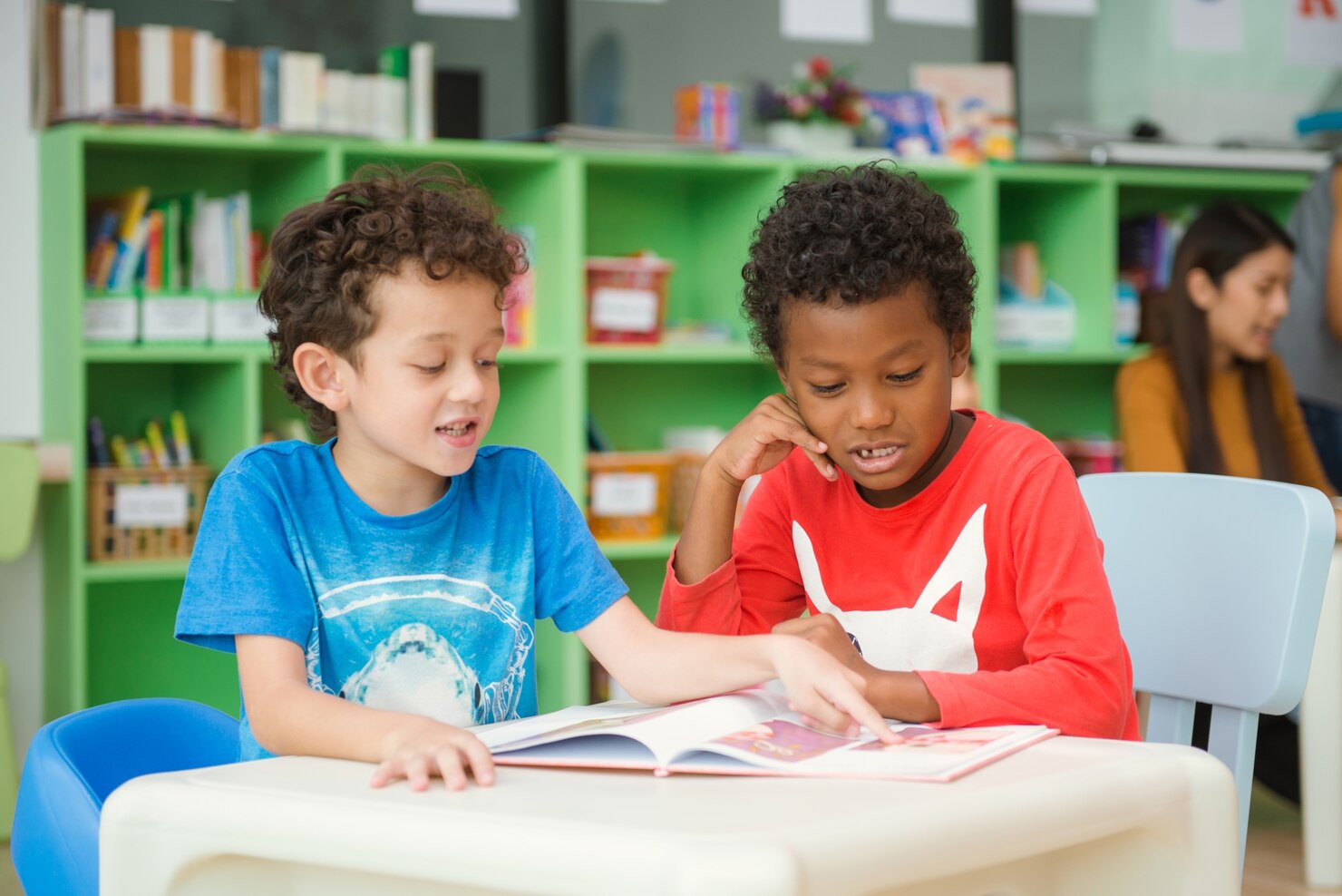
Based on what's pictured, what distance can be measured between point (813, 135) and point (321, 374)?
2459 millimetres

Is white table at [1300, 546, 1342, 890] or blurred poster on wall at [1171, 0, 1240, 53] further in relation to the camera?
blurred poster on wall at [1171, 0, 1240, 53]

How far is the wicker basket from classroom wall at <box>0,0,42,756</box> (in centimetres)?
32

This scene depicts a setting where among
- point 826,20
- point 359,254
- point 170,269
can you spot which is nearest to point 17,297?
point 170,269

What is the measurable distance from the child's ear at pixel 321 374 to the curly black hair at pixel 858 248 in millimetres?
392

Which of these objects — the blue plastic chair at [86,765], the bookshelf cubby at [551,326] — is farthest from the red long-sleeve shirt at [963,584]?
the bookshelf cubby at [551,326]

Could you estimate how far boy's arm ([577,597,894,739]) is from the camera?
0.94 meters

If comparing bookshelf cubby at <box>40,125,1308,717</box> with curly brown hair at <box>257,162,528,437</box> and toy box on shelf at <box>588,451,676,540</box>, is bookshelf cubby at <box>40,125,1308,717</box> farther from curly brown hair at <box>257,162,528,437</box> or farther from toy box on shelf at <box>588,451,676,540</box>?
curly brown hair at <box>257,162,528,437</box>

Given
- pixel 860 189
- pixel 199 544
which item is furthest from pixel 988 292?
pixel 199 544

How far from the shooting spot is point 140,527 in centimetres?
292

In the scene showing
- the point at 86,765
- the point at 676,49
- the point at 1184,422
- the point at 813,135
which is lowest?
the point at 86,765

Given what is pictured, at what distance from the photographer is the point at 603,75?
3.64 m

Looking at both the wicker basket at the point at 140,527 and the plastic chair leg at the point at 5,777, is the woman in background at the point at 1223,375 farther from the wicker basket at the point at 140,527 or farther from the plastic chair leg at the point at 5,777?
the plastic chair leg at the point at 5,777

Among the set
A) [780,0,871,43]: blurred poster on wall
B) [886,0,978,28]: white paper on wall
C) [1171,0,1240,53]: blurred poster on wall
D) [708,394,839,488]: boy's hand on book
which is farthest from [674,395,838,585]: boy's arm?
[1171,0,1240,53]: blurred poster on wall

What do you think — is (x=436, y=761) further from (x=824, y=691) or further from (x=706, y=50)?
(x=706, y=50)
